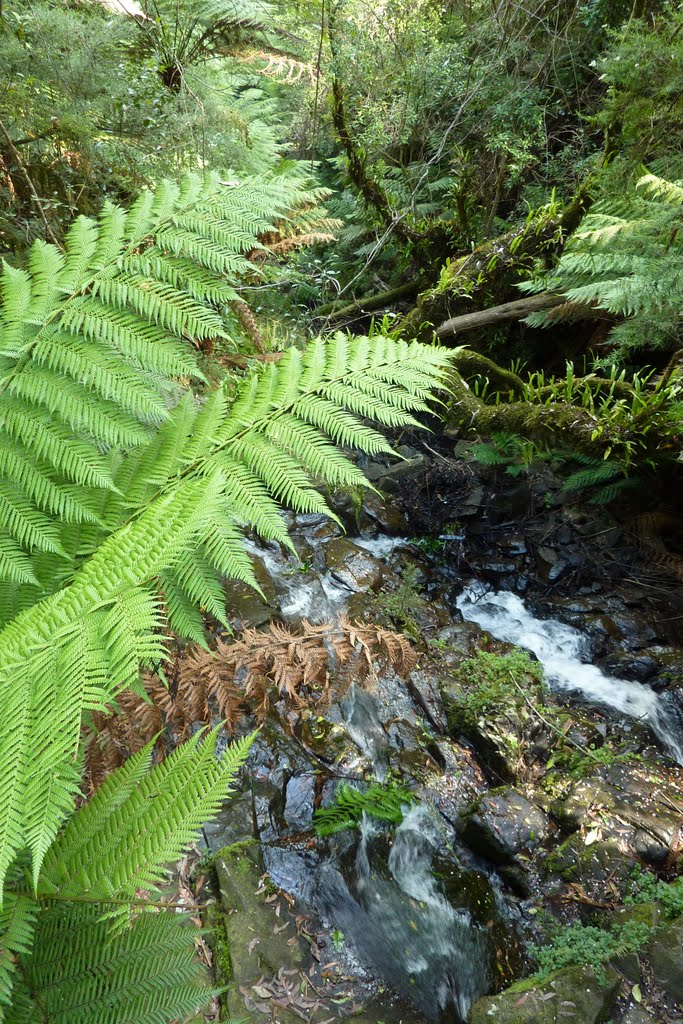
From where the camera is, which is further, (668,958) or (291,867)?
(291,867)

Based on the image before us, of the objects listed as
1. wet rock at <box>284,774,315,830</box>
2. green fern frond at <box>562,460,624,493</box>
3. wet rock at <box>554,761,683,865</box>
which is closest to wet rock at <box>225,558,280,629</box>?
wet rock at <box>284,774,315,830</box>

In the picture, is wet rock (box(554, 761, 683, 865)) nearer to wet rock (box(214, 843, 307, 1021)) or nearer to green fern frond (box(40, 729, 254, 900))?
wet rock (box(214, 843, 307, 1021))

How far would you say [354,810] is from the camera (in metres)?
2.89

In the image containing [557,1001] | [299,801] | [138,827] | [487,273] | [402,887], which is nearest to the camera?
[138,827]

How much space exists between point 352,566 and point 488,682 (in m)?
1.49

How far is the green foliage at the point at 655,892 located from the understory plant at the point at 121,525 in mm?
2311

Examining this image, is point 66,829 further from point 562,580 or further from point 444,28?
point 444,28

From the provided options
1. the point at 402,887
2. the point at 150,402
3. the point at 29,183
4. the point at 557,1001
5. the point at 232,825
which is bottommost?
the point at 557,1001

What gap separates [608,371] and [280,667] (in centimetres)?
489

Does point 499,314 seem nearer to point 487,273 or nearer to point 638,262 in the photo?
point 487,273

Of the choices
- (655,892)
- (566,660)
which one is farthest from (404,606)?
(655,892)

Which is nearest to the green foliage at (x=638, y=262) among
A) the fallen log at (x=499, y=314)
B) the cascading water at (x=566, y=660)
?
the fallen log at (x=499, y=314)

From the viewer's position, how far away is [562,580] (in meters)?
4.92

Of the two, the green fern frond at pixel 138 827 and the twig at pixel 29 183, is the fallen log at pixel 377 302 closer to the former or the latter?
the twig at pixel 29 183
